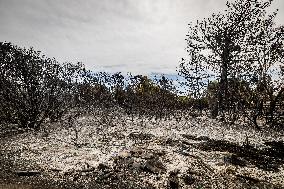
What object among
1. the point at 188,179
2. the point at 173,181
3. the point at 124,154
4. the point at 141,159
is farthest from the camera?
the point at 124,154

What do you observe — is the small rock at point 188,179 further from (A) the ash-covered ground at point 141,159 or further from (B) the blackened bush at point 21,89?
(B) the blackened bush at point 21,89

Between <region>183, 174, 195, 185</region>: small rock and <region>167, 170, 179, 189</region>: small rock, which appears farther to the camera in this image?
<region>183, 174, 195, 185</region>: small rock

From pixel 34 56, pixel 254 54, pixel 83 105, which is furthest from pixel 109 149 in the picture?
pixel 83 105

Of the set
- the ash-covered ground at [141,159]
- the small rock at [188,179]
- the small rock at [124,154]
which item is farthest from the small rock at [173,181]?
the small rock at [124,154]

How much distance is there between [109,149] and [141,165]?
7.03ft

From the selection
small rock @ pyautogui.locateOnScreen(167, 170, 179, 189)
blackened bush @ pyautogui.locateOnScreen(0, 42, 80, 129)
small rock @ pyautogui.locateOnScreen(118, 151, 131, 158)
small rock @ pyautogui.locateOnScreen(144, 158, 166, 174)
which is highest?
blackened bush @ pyautogui.locateOnScreen(0, 42, 80, 129)

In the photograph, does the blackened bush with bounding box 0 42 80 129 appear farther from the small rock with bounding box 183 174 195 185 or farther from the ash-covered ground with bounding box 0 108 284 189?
the small rock with bounding box 183 174 195 185

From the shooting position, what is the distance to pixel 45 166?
365 inches

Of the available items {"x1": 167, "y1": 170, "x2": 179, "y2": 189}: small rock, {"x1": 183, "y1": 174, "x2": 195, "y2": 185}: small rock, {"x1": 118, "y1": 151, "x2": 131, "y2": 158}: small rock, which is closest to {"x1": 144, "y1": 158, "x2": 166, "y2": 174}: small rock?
{"x1": 167, "y1": 170, "x2": 179, "y2": 189}: small rock

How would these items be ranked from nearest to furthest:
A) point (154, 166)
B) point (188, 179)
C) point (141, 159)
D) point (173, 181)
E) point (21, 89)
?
1. point (173, 181)
2. point (188, 179)
3. point (154, 166)
4. point (141, 159)
5. point (21, 89)

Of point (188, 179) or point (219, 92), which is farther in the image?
point (219, 92)

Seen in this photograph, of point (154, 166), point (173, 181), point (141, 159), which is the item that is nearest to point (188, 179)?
point (173, 181)

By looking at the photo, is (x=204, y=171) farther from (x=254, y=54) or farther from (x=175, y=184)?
(x=254, y=54)

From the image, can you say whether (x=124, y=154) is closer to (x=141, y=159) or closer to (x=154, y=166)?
Result: (x=141, y=159)
